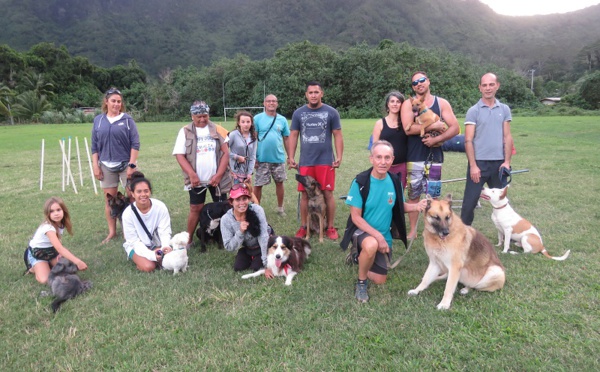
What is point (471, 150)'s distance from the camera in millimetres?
5031

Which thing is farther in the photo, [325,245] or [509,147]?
[325,245]

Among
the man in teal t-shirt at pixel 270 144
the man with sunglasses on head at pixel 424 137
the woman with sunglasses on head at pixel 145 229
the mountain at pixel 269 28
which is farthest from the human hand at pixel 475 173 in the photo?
the mountain at pixel 269 28

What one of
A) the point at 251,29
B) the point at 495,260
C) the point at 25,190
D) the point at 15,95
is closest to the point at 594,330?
the point at 495,260

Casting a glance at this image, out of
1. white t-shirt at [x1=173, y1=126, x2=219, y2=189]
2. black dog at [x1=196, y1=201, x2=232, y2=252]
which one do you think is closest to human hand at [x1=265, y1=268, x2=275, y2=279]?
black dog at [x1=196, y1=201, x2=232, y2=252]

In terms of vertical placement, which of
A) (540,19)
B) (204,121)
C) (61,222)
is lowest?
(61,222)

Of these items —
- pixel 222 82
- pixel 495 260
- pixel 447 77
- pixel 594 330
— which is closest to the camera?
pixel 594 330

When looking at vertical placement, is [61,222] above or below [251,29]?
below

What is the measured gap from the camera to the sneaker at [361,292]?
152 inches

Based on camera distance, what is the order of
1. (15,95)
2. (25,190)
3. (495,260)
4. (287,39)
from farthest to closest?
(287,39) < (15,95) < (25,190) < (495,260)

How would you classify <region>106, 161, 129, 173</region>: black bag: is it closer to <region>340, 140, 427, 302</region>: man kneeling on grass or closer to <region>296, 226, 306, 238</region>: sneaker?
<region>296, 226, 306, 238</region>: sneaker

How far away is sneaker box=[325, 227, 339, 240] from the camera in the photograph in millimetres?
5898

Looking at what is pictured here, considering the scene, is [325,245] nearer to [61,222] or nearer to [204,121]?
[204,121]

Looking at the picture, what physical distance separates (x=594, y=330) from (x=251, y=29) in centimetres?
11080

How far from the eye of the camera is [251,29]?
104 m
